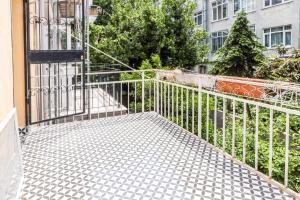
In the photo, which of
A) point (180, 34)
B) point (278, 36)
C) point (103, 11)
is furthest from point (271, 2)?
point (103, 11)

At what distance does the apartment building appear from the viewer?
13.2 m

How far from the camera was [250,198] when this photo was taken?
2443 millimetres

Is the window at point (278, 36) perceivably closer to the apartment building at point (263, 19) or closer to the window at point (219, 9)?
the apartment building at point (263, 19)

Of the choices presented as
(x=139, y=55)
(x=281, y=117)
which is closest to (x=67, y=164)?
(x=281, y=117)

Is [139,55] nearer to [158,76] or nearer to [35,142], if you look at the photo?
[158,76]

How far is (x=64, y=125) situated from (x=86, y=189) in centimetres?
254

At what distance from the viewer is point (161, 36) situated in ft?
36.5

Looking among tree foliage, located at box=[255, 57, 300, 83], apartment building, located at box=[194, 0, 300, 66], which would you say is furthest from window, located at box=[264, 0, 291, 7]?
tree foliage, located at box=[255, 57, 300, 83]

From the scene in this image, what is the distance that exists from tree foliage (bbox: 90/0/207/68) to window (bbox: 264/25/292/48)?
4.35m

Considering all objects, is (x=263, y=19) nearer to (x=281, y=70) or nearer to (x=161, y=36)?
(x=281, y=70)

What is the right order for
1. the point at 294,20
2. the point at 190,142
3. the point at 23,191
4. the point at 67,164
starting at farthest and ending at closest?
the point at 294,20
the point at 190,142
the point at 67,164
the point at 23,191

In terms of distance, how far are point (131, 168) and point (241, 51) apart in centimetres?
883

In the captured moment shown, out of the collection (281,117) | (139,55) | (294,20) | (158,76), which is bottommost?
(281,117)

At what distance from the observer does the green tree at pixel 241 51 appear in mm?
10977
